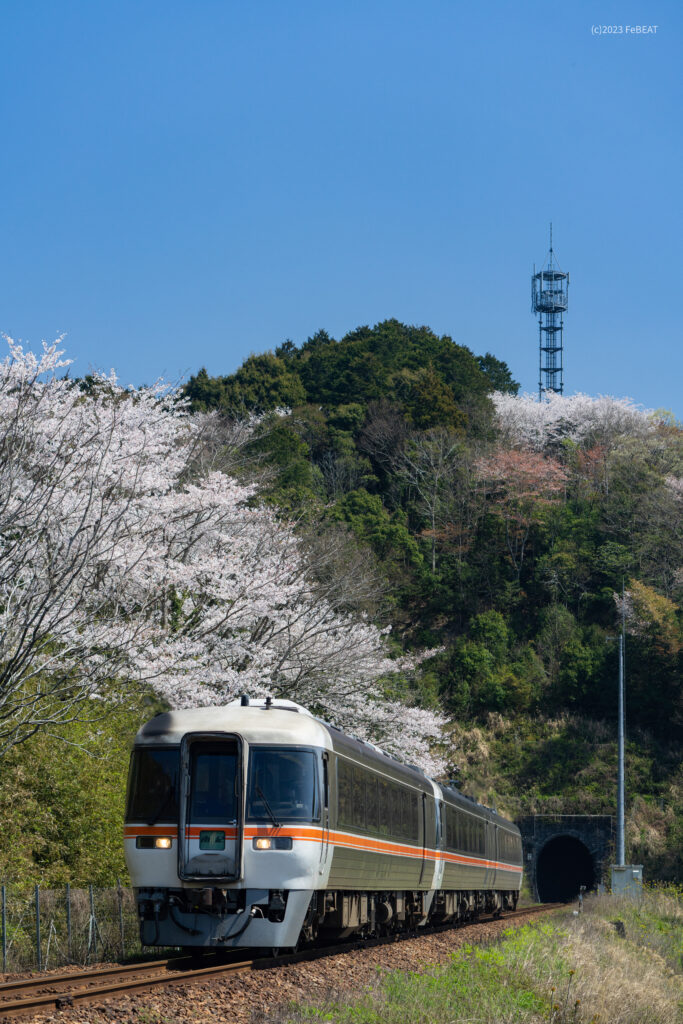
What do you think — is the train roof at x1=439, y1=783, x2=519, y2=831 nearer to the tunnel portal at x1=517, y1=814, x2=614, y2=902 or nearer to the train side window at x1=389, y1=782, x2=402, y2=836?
the train side window at x1=389, y1=782, x2=402, y2=836

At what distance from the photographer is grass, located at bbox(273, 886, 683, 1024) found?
9055mm

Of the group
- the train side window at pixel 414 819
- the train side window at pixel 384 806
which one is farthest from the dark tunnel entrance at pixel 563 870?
the train side window at pixel 384 806

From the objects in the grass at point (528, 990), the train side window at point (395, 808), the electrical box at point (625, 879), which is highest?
the train side window at point (395, 808)

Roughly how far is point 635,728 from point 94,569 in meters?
36.3

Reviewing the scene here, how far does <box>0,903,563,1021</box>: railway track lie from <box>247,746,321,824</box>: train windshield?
1522 mm

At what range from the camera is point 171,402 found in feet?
98.2

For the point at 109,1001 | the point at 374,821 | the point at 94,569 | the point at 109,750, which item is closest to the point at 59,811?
the point at 109,750

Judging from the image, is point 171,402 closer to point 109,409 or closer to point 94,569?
point 109,409

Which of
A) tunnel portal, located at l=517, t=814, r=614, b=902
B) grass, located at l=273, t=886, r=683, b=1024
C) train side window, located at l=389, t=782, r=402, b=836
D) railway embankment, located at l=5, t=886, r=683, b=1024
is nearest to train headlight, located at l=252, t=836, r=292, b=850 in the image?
railway embankment, located at l=5, t=886, r=683, b=1024

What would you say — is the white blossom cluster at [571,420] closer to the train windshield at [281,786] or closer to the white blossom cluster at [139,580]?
the white blossom cluster at [139,580]

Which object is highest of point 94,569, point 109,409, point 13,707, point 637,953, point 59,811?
point 109,409

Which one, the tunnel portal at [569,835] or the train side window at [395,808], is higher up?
the train side window at [395,808]

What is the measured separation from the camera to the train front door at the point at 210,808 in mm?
12180

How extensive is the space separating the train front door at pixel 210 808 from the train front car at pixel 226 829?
0.04ft
